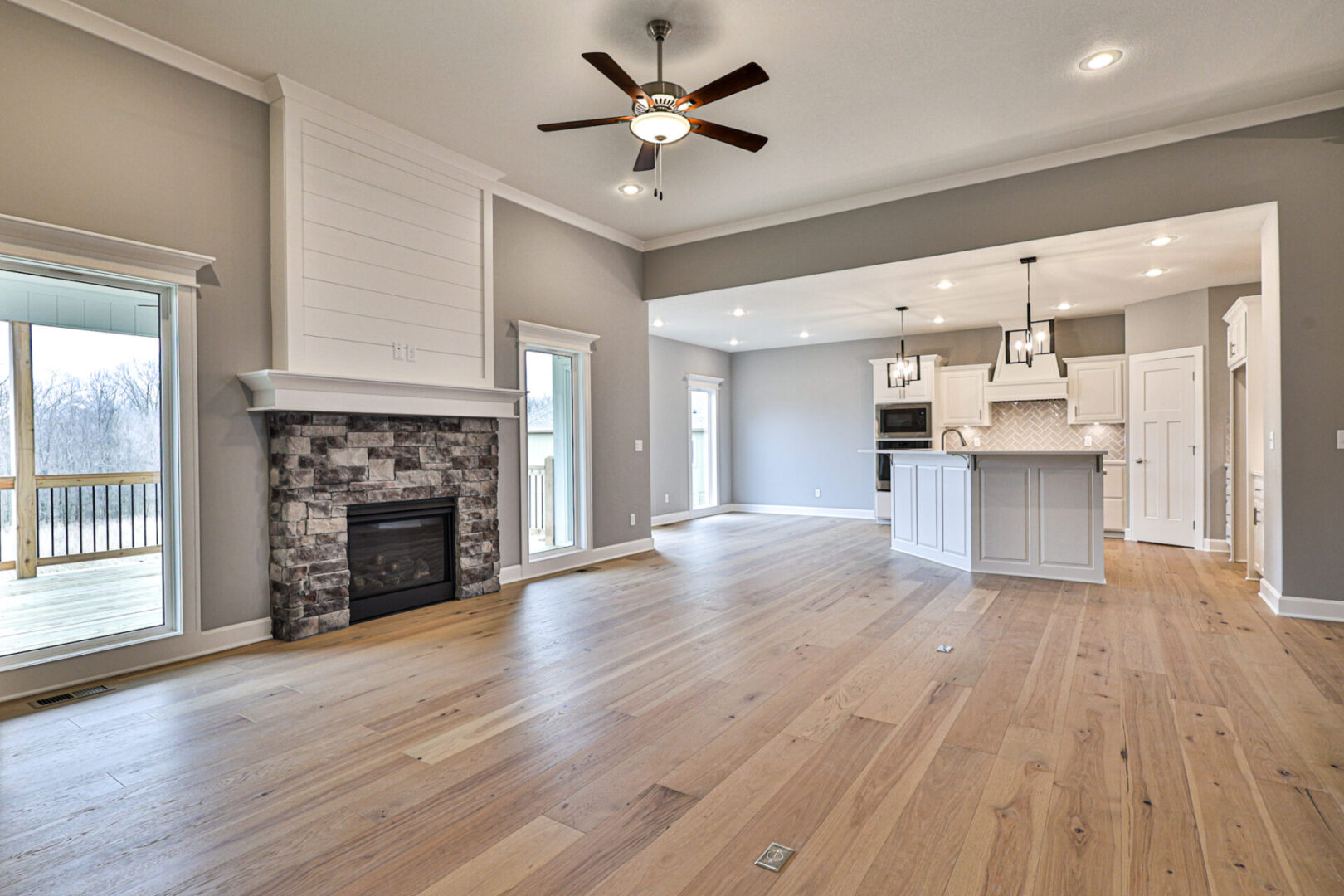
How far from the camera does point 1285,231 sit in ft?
13.6

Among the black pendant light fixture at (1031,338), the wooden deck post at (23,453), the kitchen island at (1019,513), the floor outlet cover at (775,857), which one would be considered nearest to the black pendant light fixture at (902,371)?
the black pendant light fixture at (1031,338)

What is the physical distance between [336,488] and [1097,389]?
8.43 meters

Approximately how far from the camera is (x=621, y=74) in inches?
119

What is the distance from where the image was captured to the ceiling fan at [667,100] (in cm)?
298

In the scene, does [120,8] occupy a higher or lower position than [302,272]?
higher

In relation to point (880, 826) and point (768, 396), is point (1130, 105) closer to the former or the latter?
point (880, 826)

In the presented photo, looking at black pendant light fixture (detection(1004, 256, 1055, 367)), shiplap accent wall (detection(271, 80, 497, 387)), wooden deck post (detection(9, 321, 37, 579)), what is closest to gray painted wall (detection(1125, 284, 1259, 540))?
black pendant light fixture (detection(1004, 256, 1055, 367))

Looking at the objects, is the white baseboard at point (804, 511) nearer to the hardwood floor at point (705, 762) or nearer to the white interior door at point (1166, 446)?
the white interior door at point (1166, 446)

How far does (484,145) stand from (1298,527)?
585 cm

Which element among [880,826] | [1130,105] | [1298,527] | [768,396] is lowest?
[880,826]

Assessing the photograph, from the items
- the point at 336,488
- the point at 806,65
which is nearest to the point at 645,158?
the point at 806,65

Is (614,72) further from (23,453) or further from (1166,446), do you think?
(1166,446)

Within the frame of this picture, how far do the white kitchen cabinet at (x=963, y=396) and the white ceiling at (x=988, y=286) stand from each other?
2.07ft

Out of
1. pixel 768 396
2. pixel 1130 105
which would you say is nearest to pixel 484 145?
pixel 1130 105
